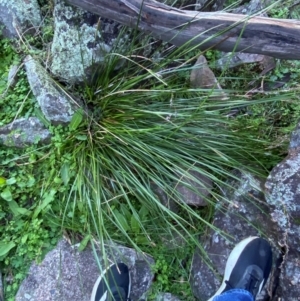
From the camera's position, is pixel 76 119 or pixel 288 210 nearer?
pixel 288 210

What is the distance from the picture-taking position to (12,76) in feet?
7.51

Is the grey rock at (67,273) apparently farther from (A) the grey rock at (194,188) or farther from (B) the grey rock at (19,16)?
(B) the grey rock at (19,16)

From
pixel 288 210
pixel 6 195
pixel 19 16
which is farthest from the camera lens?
pixel 19 16

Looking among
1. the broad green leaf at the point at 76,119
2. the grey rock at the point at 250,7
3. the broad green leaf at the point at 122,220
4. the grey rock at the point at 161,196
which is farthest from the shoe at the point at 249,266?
the grey rock at the point at 250,7

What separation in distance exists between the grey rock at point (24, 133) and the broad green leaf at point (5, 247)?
1.59 ft

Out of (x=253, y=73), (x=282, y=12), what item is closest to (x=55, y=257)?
(x=253, y=73)

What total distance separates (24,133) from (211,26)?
1072 millimetres

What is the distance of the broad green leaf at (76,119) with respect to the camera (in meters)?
2.13

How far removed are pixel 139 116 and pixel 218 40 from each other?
1.76ft

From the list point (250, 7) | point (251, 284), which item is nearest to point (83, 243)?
point (251, 284)

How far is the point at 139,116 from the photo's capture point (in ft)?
6.88

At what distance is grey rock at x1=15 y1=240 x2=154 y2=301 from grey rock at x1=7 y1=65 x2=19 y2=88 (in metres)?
0.86

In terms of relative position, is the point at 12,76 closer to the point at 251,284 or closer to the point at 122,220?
the point at 122,220

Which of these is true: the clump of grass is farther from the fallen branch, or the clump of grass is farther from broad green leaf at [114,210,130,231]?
the fallen branch
